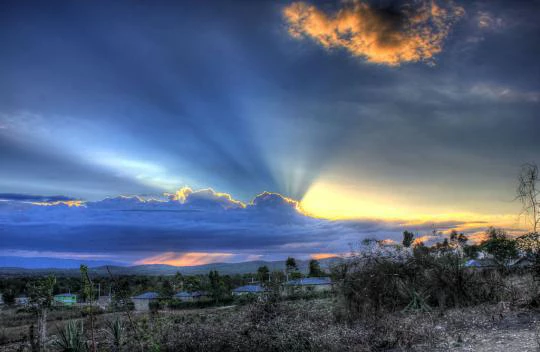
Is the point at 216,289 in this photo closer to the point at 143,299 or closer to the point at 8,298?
the point at 143,299

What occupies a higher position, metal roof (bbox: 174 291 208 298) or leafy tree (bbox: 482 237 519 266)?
leafy tree (bbox: 482 237 519 266)

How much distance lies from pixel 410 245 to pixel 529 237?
660cm

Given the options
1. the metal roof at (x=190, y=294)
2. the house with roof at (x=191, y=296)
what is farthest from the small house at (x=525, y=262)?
the metal roof at (x=190, y=294)

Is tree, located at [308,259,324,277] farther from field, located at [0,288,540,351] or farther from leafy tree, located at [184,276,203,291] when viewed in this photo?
field, located at [0,288,540,351]


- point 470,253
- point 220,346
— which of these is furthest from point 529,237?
point 220,346

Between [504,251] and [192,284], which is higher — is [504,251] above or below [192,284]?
above

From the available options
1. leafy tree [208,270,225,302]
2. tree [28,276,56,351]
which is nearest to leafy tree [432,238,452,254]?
tree [28,276,56,351]

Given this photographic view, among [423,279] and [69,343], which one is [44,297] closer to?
[69,343]

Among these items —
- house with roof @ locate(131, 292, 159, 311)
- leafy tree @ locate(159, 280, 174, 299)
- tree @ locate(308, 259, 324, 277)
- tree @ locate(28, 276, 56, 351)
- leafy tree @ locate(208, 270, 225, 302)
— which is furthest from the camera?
tree @ locate(308, 259, 324, 277)

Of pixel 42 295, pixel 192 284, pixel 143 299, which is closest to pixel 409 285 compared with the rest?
pixel 42 295

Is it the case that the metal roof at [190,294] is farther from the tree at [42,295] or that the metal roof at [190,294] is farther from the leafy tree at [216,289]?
the tree at [42,295]

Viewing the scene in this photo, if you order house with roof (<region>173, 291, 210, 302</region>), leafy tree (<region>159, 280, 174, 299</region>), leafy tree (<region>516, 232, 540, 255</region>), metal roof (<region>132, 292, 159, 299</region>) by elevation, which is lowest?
house with roof (<region>173, 291, 210, 302</region>)

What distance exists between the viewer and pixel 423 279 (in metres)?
20.3

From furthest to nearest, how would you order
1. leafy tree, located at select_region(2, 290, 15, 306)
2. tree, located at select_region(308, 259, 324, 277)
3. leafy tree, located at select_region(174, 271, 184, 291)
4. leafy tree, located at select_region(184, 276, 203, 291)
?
tree, located at select_region(308, 259, 324, 277), leafy tree, located at select_region(184, 276, 203, 291), leafy tree, located at select_region(174, 271, 184, 291), leafy tree, located at select_region(2, 290, 15, 306)
